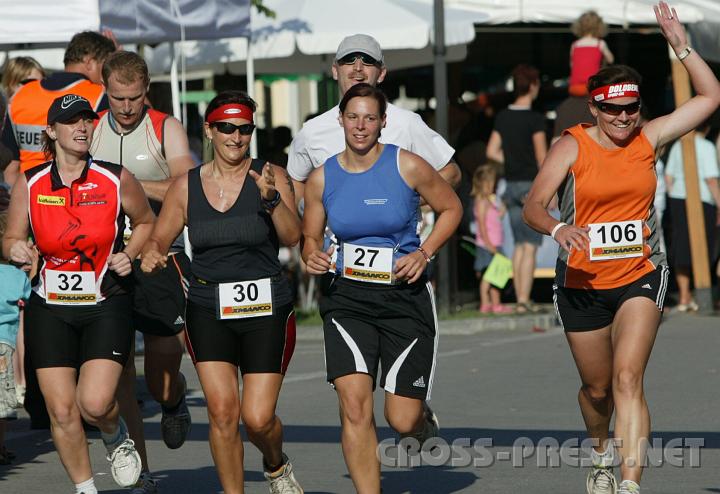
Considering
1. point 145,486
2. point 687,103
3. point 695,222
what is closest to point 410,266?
point 687,103

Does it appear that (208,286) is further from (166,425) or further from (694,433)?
(694,433)

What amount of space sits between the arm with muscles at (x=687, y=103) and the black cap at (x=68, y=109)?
2.64m

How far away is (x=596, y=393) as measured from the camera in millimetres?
7633

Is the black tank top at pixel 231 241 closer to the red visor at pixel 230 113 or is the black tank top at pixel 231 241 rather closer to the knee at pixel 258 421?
the red visor at pixel 230 113

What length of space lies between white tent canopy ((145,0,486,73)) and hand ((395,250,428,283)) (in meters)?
9.36

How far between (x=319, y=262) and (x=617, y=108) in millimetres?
1575

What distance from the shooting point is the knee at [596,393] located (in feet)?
25.0

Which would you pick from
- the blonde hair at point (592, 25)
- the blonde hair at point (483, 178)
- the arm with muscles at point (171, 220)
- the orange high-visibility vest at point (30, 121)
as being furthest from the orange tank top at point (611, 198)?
the blonde hair at point (483, 178)

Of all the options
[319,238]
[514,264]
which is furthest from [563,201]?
[514,264]

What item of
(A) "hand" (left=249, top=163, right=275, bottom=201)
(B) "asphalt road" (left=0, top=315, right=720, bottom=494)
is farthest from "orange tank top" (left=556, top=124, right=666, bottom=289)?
(A) "hand" (left=249, top=163, right=275, bottom=201)

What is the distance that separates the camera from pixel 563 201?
7.59 metres

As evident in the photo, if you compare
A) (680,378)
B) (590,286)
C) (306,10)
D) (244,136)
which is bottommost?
(680,378)

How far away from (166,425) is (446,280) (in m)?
7.68

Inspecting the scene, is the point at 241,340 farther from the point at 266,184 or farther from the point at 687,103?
the point at 687,103
